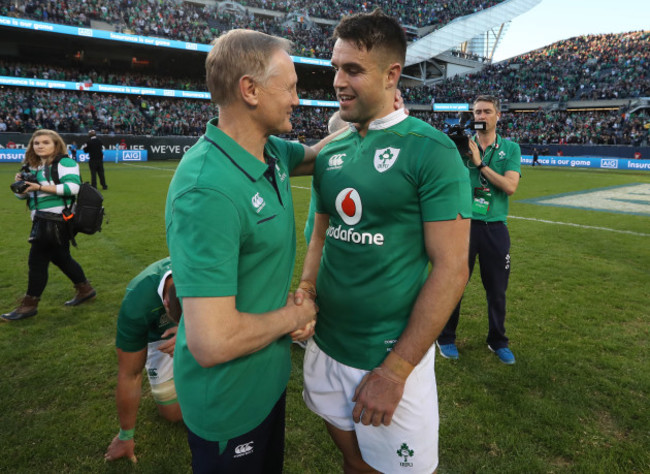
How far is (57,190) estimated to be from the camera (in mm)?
5004

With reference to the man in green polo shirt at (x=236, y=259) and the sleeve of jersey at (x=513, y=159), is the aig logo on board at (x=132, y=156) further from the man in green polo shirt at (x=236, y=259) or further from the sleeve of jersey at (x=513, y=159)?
the man in green polo shirt at (x=236, y=259)

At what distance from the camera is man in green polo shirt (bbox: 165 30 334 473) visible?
51.7 inches

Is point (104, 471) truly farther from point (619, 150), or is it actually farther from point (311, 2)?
point (311, 2)

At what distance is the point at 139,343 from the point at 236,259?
73.2 inches

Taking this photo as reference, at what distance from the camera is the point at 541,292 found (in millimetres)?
6176

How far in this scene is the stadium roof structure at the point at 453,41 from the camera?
173 feet

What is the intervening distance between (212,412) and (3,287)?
246 inches

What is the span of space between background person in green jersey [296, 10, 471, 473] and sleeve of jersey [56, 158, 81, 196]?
4.33 meters

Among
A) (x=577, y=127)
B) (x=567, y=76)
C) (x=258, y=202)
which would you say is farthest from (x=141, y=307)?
(x=567, y=76)

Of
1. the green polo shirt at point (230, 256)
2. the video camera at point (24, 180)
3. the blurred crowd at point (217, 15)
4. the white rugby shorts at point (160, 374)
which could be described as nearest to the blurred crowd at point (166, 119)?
the blurred crowd at point (217, 15)

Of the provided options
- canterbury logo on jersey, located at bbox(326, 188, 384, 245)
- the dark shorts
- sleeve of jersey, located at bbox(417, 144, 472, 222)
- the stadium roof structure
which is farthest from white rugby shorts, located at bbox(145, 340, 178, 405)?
the stadium roof structure

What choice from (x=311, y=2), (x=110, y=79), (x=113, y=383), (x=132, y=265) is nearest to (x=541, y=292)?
(x=113, y=383)

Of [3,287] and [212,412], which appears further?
[3,287]

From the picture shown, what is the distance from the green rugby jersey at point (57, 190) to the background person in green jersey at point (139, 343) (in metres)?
2.90
